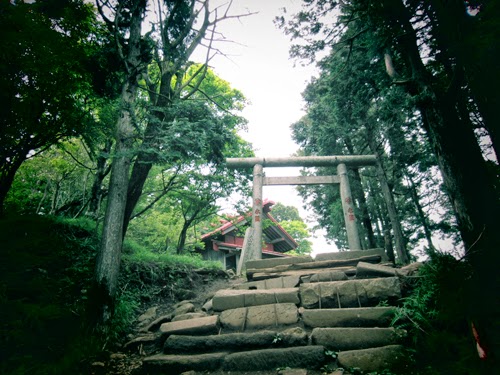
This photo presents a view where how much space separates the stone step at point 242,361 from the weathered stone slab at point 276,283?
1.70 metres

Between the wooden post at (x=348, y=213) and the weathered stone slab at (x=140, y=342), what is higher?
the wooden post at (x=348, y=213)

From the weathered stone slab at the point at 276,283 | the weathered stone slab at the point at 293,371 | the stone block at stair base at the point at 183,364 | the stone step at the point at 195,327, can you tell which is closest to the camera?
the weathered stone slab at the point at 293,371

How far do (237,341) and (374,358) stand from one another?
5.19ft

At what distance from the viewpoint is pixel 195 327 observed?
143 inches

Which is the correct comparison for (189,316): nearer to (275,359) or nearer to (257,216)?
(275,359)

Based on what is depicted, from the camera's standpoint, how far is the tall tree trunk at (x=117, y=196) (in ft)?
13.5

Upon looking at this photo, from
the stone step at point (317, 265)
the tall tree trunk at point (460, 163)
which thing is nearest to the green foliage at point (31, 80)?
the stone step at point (317, 265)

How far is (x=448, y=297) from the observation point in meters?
1.78

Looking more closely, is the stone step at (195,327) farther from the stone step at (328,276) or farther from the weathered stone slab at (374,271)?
the weathered stone slab at (374,271)

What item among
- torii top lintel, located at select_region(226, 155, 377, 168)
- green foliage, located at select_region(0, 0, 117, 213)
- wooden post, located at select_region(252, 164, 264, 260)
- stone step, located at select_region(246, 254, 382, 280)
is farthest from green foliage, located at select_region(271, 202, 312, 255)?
green foliage, located at select_region(0, 0, 117, 213)

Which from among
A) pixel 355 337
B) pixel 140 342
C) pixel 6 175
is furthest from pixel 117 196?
pixel 355 337

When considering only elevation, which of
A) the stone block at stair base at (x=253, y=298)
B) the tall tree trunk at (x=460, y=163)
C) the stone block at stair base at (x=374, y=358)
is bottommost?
the stone block at stair base at (x=374, y=358)

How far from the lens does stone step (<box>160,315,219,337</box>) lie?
358 centimetres

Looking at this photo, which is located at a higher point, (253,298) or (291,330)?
(253,298)
